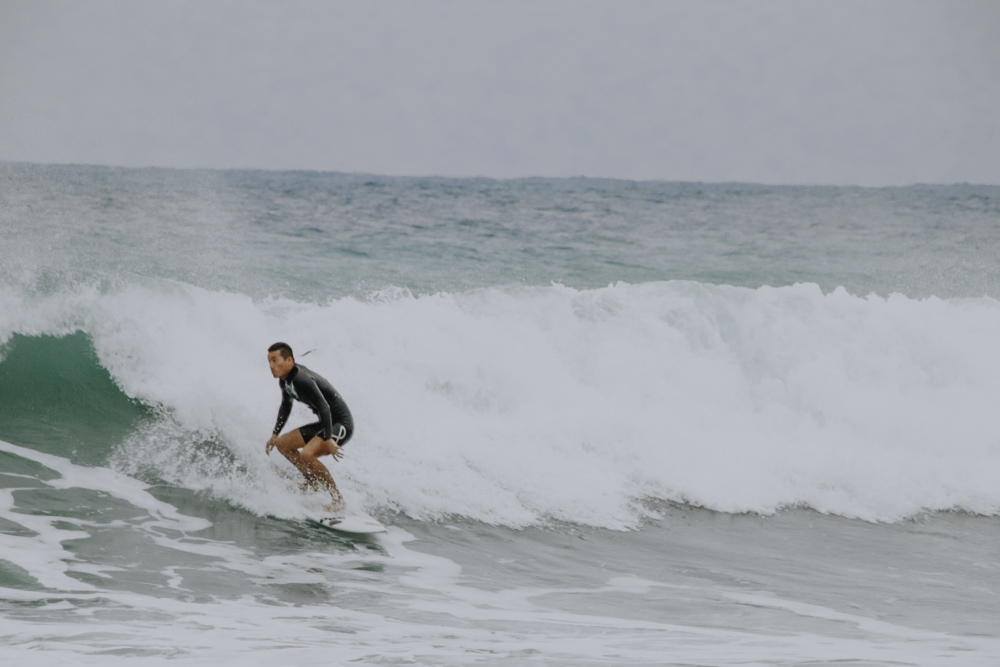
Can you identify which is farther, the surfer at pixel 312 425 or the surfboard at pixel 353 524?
the surfboard at pixel 353 524

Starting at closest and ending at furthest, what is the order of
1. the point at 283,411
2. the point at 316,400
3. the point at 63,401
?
the point at 316,400 < the point at 283,411 < the point at 63,401

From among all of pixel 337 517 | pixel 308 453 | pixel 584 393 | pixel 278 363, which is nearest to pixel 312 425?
pixel 308 453

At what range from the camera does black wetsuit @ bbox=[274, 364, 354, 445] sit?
728 centimetres

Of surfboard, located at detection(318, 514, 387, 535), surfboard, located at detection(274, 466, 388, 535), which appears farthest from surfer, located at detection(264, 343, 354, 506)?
surfboard, located at detection(318, 514, 387, 535)

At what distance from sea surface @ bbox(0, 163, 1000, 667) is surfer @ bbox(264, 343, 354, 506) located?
0.56 meters

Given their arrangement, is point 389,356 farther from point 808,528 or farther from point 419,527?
point 808,528

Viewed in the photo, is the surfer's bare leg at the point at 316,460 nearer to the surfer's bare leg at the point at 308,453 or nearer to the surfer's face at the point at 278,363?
the surfer's bare leg at the point at 308,453

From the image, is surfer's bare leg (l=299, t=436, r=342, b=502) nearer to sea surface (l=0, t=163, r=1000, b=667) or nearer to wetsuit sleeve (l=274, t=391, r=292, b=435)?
wetsuit sleeve (l=274, t=391, r=292, b=435)

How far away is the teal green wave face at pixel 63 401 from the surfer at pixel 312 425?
2.34 meters

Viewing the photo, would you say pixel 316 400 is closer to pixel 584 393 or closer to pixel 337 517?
pixel 337 517

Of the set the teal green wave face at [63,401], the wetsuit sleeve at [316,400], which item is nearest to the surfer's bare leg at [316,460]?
the wetsuit sleeve at [316,400]

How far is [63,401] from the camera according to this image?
9.84 m

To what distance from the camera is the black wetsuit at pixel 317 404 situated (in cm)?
728

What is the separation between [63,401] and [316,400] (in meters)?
4.09
